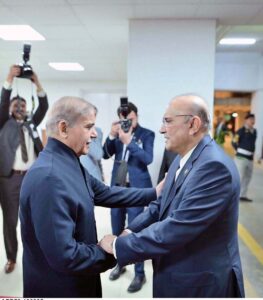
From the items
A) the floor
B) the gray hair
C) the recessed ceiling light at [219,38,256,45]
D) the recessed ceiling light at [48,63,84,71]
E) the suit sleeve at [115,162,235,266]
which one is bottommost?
the floor

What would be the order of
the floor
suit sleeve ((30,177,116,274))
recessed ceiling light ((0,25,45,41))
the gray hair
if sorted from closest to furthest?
1. suit sleeve ((30,177,116,274))
2. the gray hair
3. the floor
4. recessed ceiling light ((0,25,45,41))

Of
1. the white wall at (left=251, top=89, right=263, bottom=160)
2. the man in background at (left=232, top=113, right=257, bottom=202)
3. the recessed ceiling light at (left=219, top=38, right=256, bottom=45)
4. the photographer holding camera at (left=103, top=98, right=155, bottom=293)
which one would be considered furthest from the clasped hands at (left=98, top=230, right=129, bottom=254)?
the white wall at (left=251, top=89, right=263, bottom=160)

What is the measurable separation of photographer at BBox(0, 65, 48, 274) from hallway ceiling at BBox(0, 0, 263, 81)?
116cm

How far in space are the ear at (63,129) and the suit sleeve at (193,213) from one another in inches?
19.6

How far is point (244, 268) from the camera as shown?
2926 millimetres

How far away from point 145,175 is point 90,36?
2.89 meters

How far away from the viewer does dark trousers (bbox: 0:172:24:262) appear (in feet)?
9.12

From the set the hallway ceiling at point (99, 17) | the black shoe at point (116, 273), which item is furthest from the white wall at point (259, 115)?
the black shoe at point (116, 273)

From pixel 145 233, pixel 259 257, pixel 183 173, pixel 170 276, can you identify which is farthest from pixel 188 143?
pixel 259 257

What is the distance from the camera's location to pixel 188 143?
4.25 feet

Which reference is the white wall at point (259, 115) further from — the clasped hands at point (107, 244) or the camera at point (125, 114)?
the clasped hands at point (107, 244)

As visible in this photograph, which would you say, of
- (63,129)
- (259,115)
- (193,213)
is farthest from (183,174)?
(259,115)

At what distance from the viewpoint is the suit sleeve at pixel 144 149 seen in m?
2.50

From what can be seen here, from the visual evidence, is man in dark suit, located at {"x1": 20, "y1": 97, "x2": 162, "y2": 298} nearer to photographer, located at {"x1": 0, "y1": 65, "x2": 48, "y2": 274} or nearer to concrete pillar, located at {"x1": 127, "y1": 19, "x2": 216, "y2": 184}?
photographer, located at {"x1": 0, "y1": 65, "x2": 48, "y2": 274}
